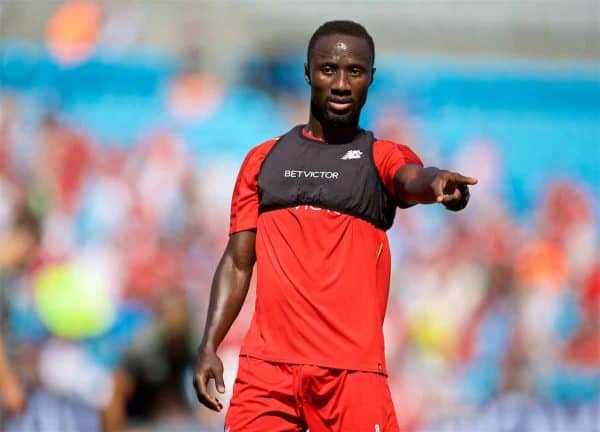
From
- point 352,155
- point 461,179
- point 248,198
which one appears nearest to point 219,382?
point 248,198

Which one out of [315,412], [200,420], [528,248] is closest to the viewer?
[315,412]

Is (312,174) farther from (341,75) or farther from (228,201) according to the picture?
(228,201)

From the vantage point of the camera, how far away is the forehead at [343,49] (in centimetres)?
452

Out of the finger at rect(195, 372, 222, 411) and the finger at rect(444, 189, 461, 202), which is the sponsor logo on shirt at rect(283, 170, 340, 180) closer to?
the finger at rect(444, 189, 461, 202)

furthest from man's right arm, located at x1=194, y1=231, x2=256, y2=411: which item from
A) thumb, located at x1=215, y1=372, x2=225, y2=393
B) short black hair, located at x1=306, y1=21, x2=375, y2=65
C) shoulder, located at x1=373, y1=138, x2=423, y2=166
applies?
short black hair, located at x1=306, y1=21, x2=375, y2=65

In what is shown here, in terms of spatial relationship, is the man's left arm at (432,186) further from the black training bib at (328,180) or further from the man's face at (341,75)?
the man's face at (341,75)

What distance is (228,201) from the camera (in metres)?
10.5

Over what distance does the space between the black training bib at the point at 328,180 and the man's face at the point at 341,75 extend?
13 centimetres

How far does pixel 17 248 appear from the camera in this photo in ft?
33.8

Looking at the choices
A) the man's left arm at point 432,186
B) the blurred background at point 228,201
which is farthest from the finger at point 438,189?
the blurred background at point 228,201

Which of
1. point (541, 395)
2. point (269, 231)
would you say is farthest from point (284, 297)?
point (541, 395)

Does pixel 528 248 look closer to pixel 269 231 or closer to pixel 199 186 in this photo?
pixel 199 186

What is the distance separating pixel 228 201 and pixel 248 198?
5.84 metres

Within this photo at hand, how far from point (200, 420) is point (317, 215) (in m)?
5.91
